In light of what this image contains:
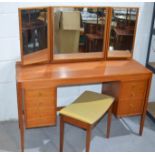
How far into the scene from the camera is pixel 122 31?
2.49m

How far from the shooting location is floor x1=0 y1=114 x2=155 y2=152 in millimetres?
2336

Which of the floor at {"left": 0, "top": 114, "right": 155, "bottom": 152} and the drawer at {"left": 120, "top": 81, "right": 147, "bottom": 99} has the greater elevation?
the drawer at {"left": 120, "top": 81, "right": 147, "bottom": 99}

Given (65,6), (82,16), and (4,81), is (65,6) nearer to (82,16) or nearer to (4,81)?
(82,16)

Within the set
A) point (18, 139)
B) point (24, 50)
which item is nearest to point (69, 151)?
point (18, 139)

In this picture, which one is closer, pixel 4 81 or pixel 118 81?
pixel 118 81

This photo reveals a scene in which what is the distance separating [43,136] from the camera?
97.7 inches

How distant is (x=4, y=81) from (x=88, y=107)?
2.77 feet

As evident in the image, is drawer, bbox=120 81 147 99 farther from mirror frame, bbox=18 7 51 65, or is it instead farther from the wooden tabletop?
mirror frame, bbox=18 7 51 65

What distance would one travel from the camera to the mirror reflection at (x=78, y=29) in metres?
2.30

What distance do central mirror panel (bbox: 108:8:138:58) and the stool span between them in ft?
1.63

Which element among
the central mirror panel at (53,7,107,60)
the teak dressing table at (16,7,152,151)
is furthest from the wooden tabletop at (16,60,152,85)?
the central mirror panel at (53,7,107,60)

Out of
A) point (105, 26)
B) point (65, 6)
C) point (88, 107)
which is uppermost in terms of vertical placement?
point (65, 6)

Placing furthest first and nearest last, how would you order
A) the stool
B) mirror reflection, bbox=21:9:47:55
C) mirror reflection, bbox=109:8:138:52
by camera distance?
mirror reflection, bbox=109:8:138:52 → mirror reflection, bbox=21:9:47:55 → the stool

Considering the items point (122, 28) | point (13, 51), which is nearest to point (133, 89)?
point (122, 28)
